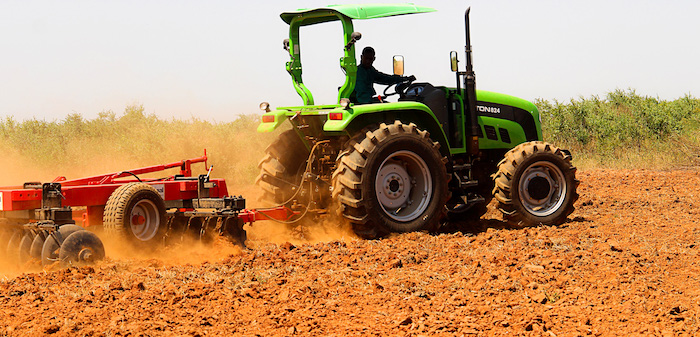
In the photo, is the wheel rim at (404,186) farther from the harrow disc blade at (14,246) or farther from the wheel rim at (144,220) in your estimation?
the harrow disc blade at (14,246)

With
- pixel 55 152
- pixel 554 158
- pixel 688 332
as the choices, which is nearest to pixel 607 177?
pixel 554 158

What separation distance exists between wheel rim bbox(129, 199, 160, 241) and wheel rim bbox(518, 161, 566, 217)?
4.19m

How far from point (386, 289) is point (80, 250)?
2.62 meters

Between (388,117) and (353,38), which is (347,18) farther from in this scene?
(388,117)

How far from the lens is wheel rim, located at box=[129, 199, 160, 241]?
6652 mm

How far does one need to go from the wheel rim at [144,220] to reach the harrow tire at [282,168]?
1629mm

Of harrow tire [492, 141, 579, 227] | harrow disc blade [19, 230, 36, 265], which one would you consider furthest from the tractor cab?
harrow disc blade [19, 230, 36, 265]

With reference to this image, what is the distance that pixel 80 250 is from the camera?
5891 mm

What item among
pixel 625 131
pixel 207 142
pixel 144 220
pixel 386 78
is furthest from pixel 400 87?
pixel 625 131

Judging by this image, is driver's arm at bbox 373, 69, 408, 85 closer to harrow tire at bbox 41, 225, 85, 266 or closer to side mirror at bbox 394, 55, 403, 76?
side mirror at bbox 394, 55, 403, 76

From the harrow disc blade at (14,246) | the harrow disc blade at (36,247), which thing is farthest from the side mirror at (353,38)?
the harrow disc blade at (14,246)

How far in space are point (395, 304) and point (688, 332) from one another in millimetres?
1809

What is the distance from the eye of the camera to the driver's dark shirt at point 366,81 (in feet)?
25.8

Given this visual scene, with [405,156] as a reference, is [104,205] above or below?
below
